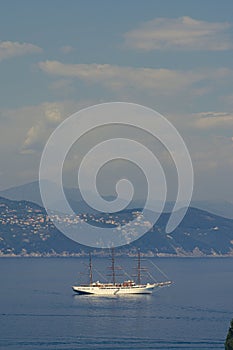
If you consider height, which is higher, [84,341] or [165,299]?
[165,299]

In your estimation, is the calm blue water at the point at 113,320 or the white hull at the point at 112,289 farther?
the white hull at the point at 112,289

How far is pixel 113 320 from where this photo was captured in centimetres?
11250

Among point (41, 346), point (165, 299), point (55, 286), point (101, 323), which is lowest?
point (41, 346)

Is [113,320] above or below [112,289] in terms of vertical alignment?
below

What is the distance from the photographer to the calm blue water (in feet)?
309

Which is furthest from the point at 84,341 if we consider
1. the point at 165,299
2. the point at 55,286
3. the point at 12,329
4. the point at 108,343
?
the point at 55,286

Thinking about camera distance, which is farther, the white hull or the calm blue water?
the white hull

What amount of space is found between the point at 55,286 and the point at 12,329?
7560 cm

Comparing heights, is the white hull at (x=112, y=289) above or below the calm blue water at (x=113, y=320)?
above

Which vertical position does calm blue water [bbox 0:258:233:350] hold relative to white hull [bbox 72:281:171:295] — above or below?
below

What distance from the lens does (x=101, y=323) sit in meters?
110

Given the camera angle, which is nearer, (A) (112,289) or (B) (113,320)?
(B) (113,320)

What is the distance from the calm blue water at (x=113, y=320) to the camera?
9419 cm

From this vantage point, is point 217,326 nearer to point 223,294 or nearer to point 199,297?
point 199,297
